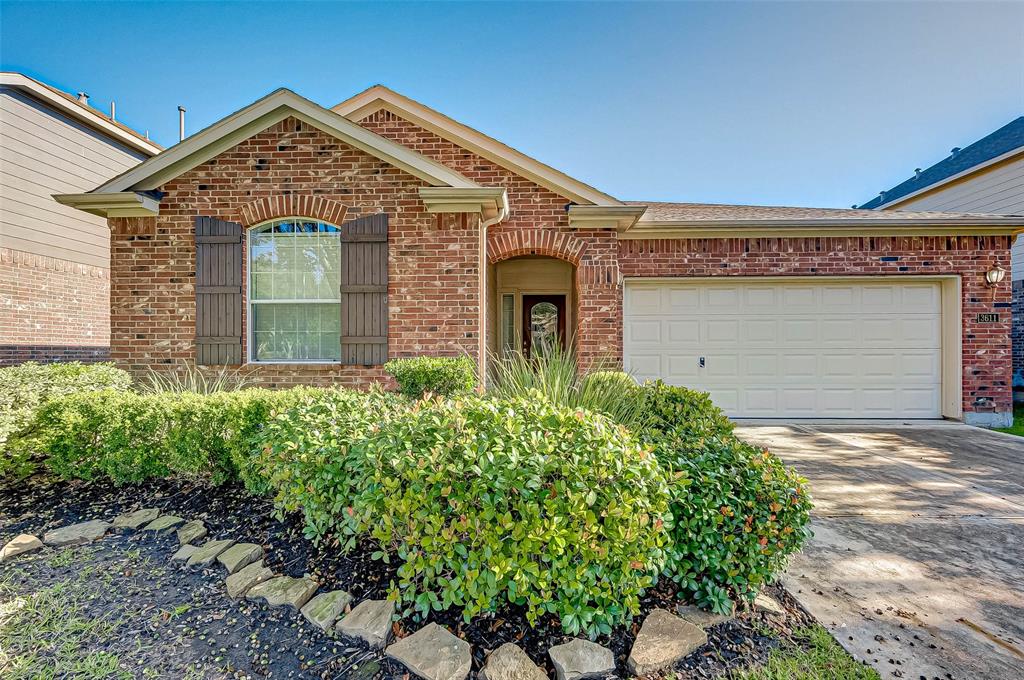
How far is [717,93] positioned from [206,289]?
30.8 ft

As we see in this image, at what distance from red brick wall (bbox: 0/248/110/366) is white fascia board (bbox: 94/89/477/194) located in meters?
4.56

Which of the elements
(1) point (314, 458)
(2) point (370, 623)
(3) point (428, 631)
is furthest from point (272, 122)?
(3) point (428, 631)

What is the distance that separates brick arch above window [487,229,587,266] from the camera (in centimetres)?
706

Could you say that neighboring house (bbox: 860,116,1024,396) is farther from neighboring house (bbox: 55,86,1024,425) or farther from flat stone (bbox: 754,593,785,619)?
flat stone (bbox: 754,593,785,619)

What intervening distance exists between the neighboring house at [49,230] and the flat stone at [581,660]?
436 inches

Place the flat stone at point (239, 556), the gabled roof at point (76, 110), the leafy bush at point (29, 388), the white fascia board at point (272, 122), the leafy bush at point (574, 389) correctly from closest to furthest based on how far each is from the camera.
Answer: the flat stone at point (239, 556) < the leafy bush at point (574, 389) < the leafy bush at point (29, 388) < the white fascia board at point (272, 122) < the gabled roof at point (76, 110)

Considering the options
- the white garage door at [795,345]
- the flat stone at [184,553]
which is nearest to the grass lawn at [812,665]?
the flat stone at [184,553]

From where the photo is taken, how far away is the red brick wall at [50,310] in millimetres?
8000

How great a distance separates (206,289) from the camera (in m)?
5.73

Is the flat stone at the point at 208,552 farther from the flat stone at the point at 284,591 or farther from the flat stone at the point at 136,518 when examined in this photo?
the flat stone at the point at 136,518

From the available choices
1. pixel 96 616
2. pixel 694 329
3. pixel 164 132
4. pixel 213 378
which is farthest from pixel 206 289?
pixel 164 132

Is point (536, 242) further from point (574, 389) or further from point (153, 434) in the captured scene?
point (153, 434)

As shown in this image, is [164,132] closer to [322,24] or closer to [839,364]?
[322,24]

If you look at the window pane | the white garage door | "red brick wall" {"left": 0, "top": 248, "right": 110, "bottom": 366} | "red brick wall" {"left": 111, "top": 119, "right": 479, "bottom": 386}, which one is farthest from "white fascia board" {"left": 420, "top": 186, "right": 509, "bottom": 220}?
"red brick wall" {"left": 0, "top": 248, "right": 110, "bottom": 366}
